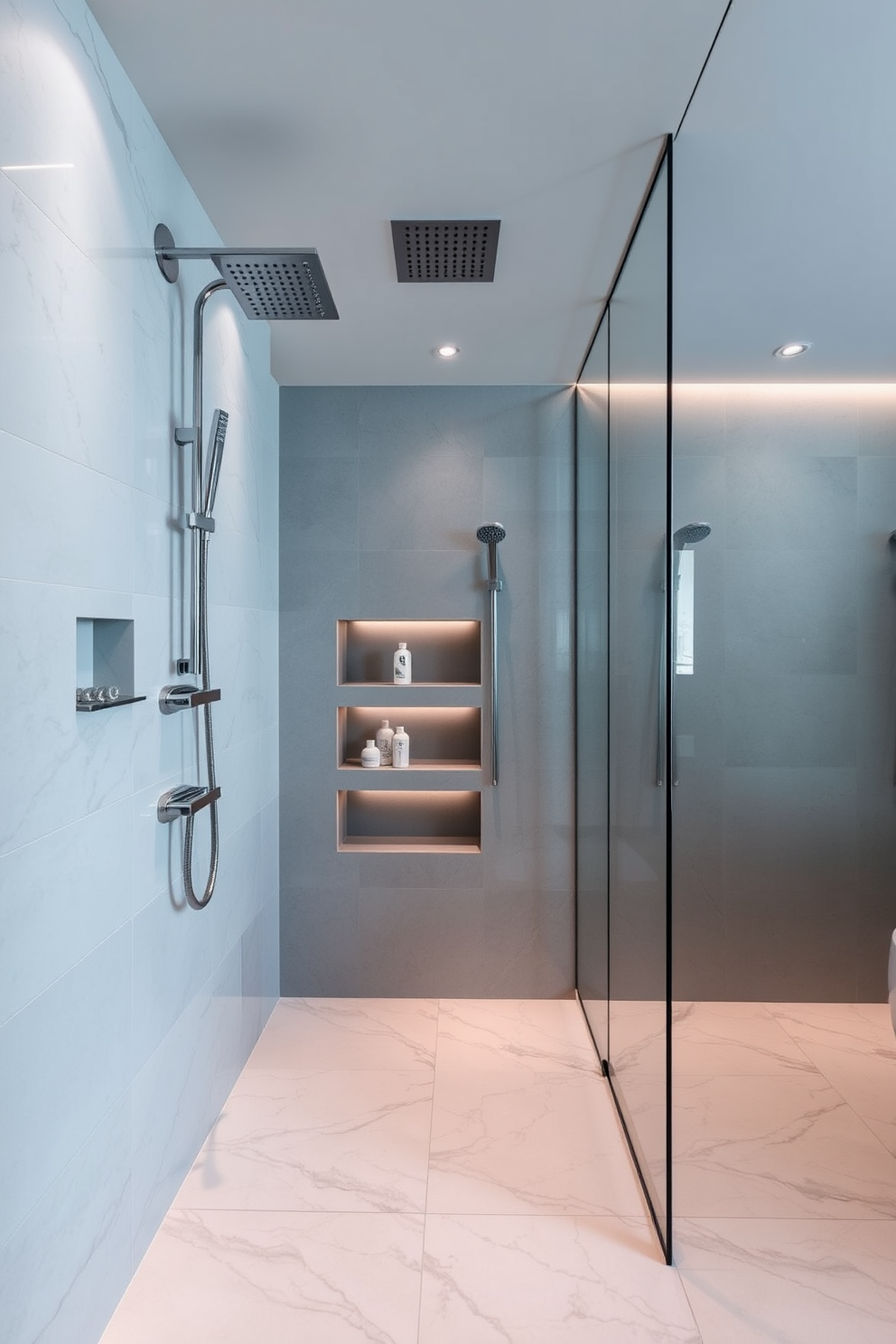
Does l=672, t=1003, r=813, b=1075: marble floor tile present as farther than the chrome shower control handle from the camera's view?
Yes

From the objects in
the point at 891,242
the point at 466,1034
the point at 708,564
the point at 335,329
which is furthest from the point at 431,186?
the point at 466,1034

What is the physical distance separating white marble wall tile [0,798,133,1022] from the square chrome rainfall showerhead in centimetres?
113

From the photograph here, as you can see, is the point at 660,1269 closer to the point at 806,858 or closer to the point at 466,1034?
the point at 466,1034

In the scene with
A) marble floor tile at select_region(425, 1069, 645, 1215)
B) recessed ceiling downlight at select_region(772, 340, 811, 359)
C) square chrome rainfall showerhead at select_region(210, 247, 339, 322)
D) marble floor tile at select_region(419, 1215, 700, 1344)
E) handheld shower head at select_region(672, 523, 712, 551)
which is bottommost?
marble floor tile at select_region(425, 1069, 645, 1215)

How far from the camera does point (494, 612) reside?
10.4 ft

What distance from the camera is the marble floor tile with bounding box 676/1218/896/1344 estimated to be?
1.60 metres

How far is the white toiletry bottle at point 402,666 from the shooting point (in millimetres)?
3322

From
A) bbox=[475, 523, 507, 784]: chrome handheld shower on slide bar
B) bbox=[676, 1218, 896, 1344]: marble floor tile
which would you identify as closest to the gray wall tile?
bbox=[475, 523, 507, 784]: chrome handheld shower on slide bar

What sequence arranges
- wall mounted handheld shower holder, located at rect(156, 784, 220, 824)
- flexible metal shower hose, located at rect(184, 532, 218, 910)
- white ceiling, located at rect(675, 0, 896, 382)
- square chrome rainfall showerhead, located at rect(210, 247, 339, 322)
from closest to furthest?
white ceiling, located at rect(675, 0, 896, 382) → square chrome rainfall showerhead, located at rect(210, 247, 339, 322) → wall mounted handheld shower holder, located at rect(156, 784, 220, 824) → flexible metal shower hose, located at rect(184, 532, 218, 910)

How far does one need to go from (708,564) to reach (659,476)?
1259 millimetres

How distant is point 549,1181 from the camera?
2062mm

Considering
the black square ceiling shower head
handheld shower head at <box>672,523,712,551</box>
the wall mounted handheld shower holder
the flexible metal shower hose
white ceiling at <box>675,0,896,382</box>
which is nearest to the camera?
white ceiling at <box>675,0,896,382</box>

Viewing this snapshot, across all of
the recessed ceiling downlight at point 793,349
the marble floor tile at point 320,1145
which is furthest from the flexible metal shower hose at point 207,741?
the recessed ceiling downlight at point 793,349

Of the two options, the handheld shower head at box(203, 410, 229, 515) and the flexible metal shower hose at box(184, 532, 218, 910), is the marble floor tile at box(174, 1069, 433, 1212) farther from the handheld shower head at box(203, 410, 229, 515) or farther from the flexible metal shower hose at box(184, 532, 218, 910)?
the handheld shower head at box(203, 410, 229, 515)
